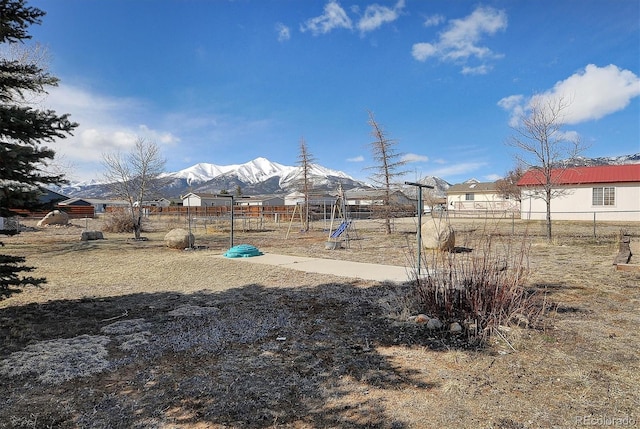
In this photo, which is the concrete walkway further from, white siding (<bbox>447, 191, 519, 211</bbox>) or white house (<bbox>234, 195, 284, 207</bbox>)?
white siding (<bbox>447, 191, 519, 211</bbox>)

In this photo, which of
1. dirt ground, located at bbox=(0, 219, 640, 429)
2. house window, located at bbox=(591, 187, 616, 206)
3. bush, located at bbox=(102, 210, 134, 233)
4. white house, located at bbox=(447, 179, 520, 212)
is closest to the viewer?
dirt ground, located at bbox=(0, 219, 640, 429)

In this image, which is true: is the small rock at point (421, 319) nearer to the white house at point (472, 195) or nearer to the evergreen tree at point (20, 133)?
the evergreen tree at point (20, 133)

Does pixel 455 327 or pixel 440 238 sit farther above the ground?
pixel 440 238

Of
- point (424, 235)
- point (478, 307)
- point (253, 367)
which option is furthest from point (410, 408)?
point (424, 235)

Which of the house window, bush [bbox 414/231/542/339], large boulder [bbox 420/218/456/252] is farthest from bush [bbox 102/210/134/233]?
the house window

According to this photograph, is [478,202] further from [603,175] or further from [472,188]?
[603,175]

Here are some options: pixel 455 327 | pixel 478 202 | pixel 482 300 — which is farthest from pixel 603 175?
pixel 455 327

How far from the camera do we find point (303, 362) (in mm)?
3805

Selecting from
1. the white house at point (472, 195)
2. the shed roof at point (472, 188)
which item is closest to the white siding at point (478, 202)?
the white house at point (472, 195)

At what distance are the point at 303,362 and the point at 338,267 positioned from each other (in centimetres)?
587

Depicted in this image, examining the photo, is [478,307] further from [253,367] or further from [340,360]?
[253,367]

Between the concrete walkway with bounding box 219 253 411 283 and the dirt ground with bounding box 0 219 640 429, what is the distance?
1130 millimetres

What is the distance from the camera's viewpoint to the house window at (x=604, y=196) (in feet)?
87.4

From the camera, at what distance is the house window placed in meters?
26.6
